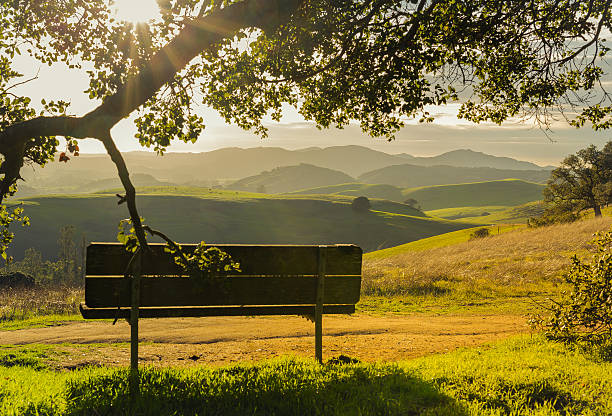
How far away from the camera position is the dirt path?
30.3 ft

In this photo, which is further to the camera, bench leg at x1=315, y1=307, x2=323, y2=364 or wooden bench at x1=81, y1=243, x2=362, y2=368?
bench leg at x1=315, y1=307, x2=323, y2=364

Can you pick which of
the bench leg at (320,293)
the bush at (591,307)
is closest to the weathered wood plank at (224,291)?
the bench leg at (320,293)

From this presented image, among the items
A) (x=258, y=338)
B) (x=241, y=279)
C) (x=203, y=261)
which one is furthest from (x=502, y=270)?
(x=203, y=261)

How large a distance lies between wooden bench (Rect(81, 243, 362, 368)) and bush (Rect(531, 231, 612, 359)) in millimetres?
→ 4348

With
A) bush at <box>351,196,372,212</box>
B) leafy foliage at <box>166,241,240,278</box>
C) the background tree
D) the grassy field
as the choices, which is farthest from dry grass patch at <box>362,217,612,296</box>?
bush at <box>351,196,372,212</box>

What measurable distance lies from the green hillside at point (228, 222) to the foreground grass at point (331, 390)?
335ft

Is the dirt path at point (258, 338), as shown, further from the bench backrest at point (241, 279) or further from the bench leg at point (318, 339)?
the bench backrest at point (241, 279)

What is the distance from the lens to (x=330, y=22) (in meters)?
Answer: 8.20

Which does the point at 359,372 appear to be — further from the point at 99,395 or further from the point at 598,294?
the point at 598,294

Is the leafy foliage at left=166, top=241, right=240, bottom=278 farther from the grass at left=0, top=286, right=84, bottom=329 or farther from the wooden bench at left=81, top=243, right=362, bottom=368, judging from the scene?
the grass at left=0, top=286, right=84, bottom=329

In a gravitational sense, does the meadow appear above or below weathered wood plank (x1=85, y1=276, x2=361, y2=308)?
below

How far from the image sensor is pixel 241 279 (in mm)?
7180

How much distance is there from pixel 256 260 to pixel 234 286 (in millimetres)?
598

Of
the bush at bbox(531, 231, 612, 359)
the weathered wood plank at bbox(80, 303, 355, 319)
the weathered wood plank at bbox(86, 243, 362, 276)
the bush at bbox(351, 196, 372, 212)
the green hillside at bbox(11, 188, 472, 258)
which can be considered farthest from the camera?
the bush at bbox(351, 196, 372, 212)
